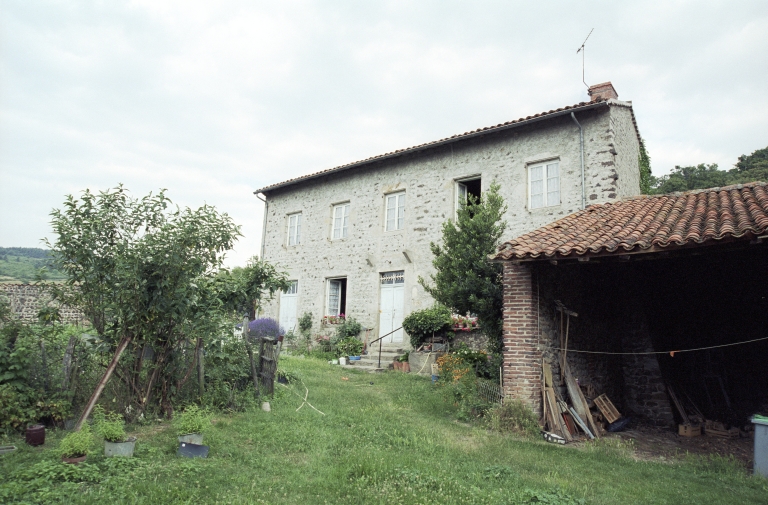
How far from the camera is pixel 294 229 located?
59.8 ft

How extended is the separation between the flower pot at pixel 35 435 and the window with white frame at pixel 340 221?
38.6 ft

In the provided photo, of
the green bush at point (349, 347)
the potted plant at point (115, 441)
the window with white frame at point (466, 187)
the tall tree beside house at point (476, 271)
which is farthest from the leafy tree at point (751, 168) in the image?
the potted plant at point (115, 441)

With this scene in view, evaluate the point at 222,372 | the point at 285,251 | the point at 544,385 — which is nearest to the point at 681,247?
the point at 544,385

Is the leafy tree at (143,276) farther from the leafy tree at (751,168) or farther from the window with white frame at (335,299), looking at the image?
the leafy tree at (751,168)

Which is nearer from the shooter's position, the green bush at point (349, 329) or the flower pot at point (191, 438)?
the flower pot at point (191, 438)

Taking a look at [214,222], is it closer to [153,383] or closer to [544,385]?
[153,383]

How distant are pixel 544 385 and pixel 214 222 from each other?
5.35 metres

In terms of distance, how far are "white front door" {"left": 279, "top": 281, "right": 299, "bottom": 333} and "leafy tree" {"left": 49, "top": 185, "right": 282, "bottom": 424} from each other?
10.6 metres

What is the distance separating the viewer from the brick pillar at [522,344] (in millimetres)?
7266

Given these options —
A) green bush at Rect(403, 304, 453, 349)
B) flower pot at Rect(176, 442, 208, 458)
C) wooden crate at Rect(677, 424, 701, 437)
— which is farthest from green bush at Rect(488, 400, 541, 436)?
green bush at Rect(403, 304, 453, 349)

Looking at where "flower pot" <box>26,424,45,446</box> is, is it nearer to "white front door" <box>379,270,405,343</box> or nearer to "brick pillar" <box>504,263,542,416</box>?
"brick pillar" <box>504,263,542,416</box>

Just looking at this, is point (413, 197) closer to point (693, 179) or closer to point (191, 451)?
point (191, 451)

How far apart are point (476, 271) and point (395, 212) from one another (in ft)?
20.1

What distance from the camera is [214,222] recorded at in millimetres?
6547
